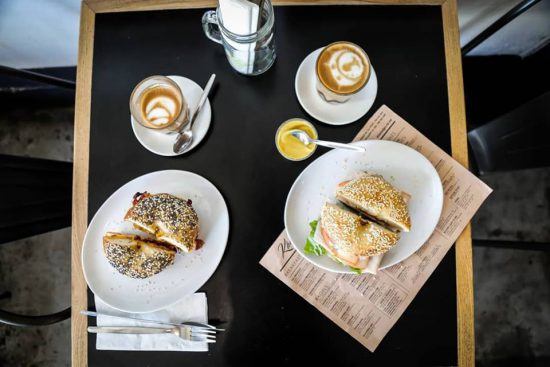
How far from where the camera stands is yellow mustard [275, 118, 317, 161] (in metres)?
1.44

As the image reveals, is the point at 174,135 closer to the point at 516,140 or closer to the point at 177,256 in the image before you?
the point at 177,256

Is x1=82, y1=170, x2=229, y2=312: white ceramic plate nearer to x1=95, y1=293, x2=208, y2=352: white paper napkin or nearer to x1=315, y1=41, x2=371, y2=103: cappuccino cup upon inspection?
x1=95, y1=293, x2=208, y2=352: white paper napkin

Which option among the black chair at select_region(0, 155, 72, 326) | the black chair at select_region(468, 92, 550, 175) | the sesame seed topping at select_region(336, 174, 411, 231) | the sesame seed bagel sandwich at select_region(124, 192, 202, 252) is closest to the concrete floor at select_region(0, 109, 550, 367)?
the black chair at select_region(468, 92, 550, 175)

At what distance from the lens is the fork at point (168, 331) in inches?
55.1

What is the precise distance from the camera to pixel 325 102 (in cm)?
145

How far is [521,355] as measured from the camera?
2365 millimetres

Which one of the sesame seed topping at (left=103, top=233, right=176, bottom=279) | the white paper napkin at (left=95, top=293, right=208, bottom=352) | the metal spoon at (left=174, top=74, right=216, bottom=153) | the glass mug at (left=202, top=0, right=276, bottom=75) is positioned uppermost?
the glass mug at (left=202, top=0, right=276, bottom=75)

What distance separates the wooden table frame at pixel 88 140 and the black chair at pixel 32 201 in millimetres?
178

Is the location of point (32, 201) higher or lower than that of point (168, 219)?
higher

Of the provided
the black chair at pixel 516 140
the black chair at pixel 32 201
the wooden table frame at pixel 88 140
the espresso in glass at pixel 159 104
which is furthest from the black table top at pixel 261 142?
the black chair at pixel 516 140

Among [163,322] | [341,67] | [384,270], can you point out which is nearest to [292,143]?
[341,67]

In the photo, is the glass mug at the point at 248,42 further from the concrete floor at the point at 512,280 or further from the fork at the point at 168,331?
the concrete floor at the point at 512,280

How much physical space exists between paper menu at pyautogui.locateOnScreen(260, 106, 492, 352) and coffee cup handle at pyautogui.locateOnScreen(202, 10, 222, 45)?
616mm

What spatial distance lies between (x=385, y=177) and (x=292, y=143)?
14.4 inches
